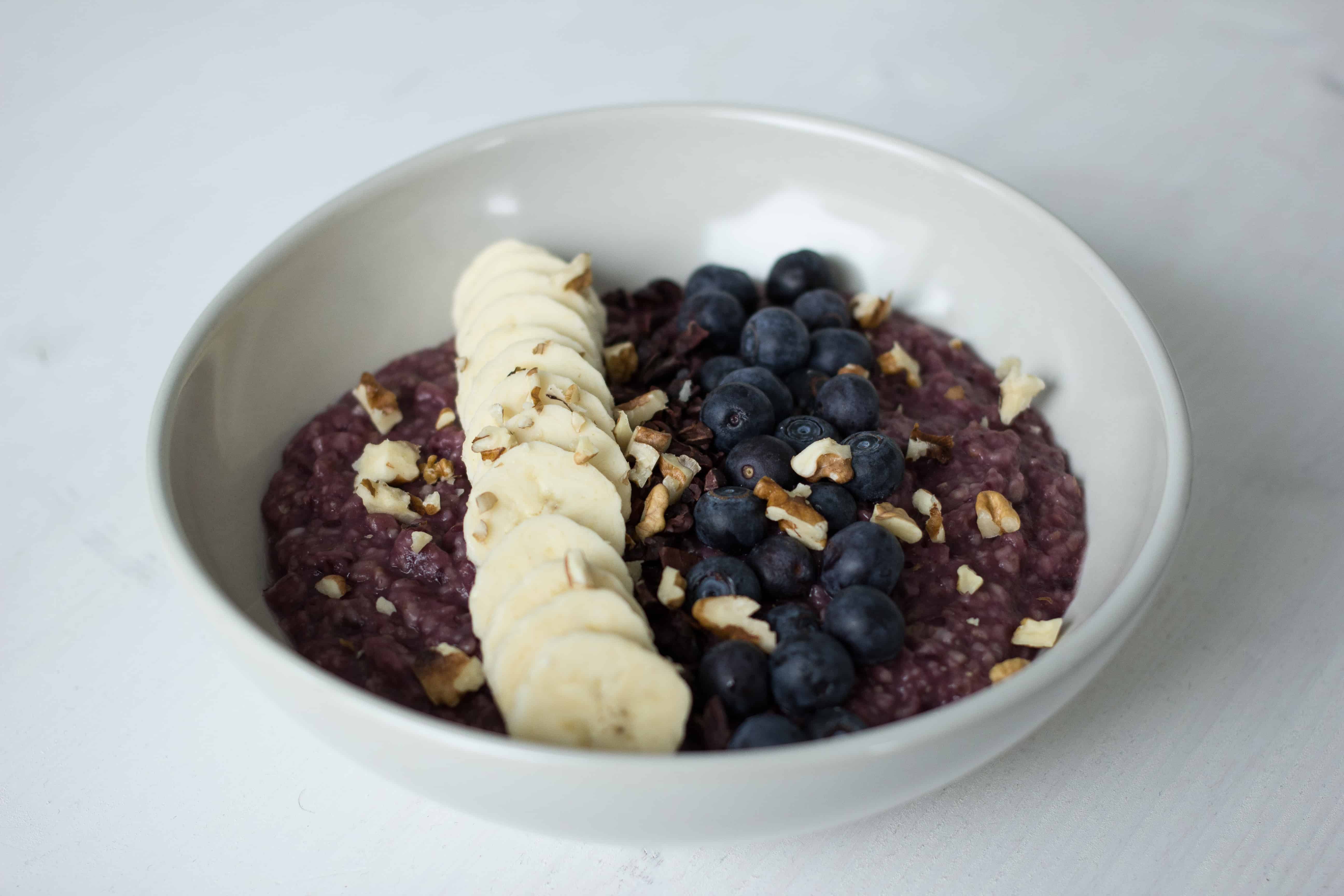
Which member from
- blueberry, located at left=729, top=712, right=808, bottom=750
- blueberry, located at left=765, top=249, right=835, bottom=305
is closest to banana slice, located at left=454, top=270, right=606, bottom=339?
blueberry, located at left=765, top=249, right=835, bottom=305

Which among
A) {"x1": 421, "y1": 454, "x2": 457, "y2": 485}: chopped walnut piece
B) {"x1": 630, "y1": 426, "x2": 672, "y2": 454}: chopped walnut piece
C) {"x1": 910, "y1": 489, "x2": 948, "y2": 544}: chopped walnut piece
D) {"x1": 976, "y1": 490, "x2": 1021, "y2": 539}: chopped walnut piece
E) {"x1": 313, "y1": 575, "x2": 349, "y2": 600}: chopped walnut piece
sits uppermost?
{"x1": 976, "y1": 490, "x2": 1021, "y2": 539}: chopped walnut piece

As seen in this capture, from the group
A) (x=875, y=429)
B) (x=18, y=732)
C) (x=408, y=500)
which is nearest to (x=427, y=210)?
(x=408, y=500)

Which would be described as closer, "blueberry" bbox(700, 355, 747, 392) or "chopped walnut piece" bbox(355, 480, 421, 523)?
"chopped walnut piece" bbox(355, 480, 421, 523)

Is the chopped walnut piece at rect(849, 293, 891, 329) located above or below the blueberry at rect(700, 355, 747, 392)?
above

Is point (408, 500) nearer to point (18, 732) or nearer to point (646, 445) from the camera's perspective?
point (646, 445)

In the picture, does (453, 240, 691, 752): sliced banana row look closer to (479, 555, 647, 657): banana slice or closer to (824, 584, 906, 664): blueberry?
(479, 555, 647, 657): banana slice

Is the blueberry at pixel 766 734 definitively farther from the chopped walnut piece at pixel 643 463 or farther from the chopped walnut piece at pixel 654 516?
the chopped walnut piece at pixel 643 463

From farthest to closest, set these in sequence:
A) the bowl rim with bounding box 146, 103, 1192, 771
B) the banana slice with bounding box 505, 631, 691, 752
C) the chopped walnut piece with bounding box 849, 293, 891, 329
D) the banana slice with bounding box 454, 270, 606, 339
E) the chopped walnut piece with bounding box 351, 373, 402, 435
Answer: the chopped walnut piece with bounding box 849, 293, 891, 329, the banana slice with bounding box 454, 270, 606, 339, the chopped walnut piece with bounding box 351, 373, 402, 435, the banana slice with bounding box 505, 631, 691, 752, the bowl rim with bounding box 146, 103, 1192, 771
